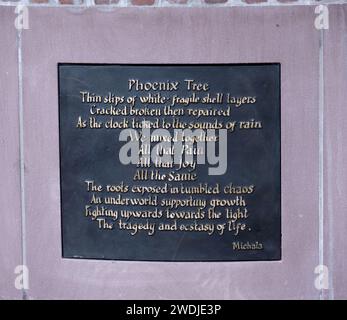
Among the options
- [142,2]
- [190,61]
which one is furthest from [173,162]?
[142,2]

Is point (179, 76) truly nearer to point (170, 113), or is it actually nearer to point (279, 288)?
point (170, 113)

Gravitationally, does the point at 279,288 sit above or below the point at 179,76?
below

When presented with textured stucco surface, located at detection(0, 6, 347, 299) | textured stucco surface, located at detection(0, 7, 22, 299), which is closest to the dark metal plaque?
textured stucco surface, located at detection(0, 6, 347, 299)

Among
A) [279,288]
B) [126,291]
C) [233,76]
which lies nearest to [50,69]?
[233,76]

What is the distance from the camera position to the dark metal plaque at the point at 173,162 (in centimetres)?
537

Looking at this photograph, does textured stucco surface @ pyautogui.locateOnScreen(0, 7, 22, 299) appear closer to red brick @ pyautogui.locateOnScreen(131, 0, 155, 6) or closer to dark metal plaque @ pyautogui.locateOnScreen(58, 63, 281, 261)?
dark metal plaque @ pyautogui.locateOnScreen(58, 63, 281, 261)

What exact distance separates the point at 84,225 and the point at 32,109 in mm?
839

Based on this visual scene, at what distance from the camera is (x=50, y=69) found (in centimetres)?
543

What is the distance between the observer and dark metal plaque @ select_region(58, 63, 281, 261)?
5367mm

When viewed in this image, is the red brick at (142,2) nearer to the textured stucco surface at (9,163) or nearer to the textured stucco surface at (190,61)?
the textured stucco surface at (190,61)

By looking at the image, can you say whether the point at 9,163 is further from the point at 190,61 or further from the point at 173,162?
the point at 190,61

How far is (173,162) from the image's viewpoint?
213 inches

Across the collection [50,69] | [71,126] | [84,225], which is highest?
[50,69]

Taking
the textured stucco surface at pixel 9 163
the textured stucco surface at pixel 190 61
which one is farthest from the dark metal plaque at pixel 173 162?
the textured stucco surface at pixel 9 163
